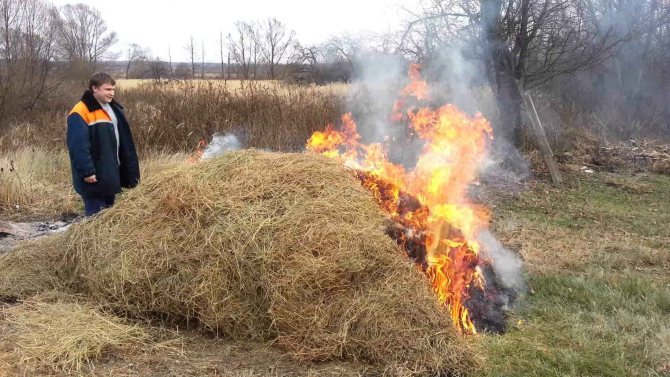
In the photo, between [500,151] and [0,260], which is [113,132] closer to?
[0,260]

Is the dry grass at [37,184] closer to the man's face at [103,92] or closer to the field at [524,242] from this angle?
the field at [524,242]

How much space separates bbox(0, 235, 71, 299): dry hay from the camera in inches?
154

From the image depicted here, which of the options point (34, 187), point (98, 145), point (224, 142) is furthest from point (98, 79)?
point (224, 142)

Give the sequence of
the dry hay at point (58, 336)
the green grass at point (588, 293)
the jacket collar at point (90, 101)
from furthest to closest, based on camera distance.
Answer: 1. the jacket collar at point (90, 101)
2. the green grass at point (588, 293)
3. the dry hay at point (58, 336)

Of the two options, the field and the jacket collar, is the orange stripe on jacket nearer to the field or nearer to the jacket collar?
the jacket collar

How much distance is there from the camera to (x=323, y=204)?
11.9 feet

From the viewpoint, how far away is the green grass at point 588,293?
10.4 feet

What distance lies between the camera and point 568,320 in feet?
12.2

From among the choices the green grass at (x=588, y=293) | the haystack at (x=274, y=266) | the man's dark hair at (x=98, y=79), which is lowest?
the green grass at (x=588, y=293)

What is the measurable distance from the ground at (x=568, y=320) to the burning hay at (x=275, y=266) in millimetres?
196

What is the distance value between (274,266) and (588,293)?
260 centimetres

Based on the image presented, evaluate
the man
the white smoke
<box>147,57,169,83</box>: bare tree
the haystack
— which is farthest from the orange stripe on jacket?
<box>147,57,169,83</box>: bare tree

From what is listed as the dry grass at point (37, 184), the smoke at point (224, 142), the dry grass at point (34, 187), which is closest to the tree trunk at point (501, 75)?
the smoke at point (224, 142)

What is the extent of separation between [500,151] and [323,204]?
8.02 m
